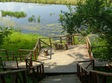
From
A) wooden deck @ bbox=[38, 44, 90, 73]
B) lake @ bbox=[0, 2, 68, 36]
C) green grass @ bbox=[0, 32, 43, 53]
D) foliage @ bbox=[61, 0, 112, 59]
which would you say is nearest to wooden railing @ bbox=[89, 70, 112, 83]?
foliage @ bbox=[61, 0, 112, 59]

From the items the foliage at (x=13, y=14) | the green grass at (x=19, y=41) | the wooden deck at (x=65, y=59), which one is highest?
the foliage at (x=13, y=14)

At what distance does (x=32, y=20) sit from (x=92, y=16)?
28409 millimetres

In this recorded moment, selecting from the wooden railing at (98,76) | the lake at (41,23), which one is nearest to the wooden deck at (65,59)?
the wooden railing at (98,76)

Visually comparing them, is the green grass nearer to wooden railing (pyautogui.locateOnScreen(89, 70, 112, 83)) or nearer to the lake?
the lake

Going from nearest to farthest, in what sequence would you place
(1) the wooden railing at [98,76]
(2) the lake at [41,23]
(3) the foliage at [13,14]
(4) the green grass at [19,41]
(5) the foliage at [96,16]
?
(1) the wooden railing at [98,76] < (5) the foliage at [96,16] < (4) the green grass at [19,41] < (2) the lake at [41,23] < (3) the foliage at [13,14]

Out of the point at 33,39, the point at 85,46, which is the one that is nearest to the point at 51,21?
the point at 33,39

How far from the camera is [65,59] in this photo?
1739 centimetres

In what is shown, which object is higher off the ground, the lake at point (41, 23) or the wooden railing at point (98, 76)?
the lake at point (41, 23)

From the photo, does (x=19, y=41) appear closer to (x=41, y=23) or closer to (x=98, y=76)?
(x=41, y=23)

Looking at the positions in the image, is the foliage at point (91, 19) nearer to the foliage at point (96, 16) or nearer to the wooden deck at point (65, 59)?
the foliage at point (96, 16)

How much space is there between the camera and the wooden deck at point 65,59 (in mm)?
15489

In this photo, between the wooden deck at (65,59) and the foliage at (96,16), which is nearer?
the foliage at (96,16)

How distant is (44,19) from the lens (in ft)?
127

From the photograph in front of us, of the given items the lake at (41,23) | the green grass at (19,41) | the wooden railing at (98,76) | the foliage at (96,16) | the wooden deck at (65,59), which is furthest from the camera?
the lake at (41,23)
